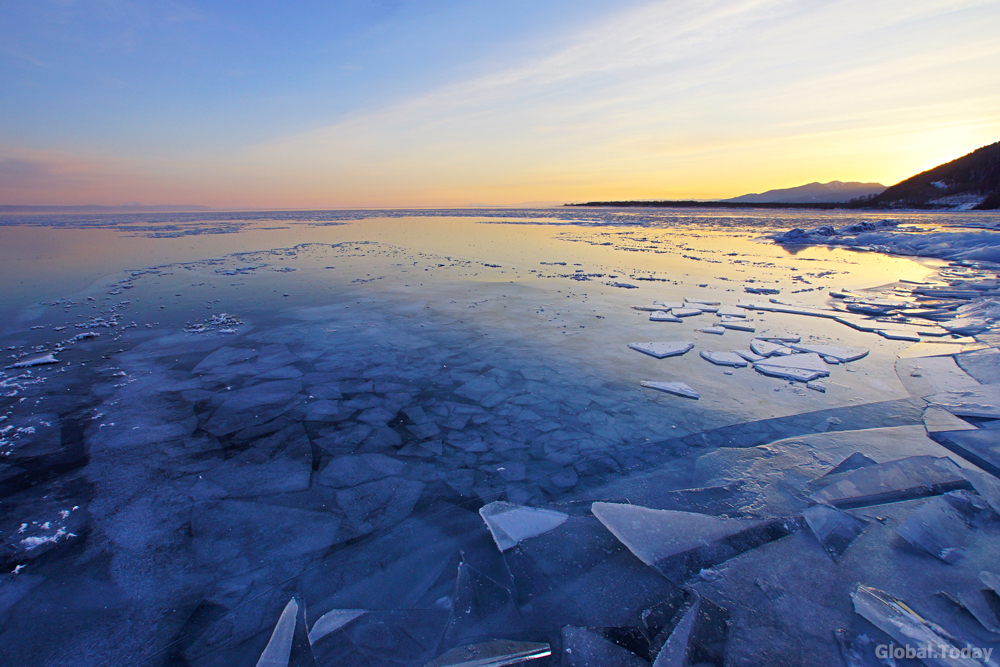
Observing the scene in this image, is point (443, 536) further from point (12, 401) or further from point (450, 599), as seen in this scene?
point (12, 401)

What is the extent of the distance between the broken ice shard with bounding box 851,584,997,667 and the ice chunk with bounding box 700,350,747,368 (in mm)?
2732

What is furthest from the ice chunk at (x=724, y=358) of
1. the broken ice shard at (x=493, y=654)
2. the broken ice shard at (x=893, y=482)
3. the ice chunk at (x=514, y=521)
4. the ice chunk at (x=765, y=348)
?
the broken ice shard at (x=493, y=654)

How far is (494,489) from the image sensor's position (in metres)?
2.46

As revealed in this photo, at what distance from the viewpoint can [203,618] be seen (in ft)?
5.50

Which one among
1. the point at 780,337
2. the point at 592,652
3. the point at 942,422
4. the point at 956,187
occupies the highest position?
the point at 956,187

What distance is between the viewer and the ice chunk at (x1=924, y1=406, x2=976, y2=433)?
2.95 metres

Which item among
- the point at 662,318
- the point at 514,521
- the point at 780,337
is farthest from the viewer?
the point at 662,318

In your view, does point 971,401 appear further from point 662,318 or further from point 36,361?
point 36,361

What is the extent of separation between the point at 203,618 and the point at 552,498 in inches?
65.8

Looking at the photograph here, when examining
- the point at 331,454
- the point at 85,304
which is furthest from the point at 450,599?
the point at 85,304

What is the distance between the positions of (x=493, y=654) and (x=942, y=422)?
12.0 ft

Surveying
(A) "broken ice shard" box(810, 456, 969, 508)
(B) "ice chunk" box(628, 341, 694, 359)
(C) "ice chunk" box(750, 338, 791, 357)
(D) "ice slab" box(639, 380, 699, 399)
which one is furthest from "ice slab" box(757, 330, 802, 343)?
(A) "broken ice shard" box(810, 456, 969, 508)

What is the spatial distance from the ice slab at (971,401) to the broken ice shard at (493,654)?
12.4ft

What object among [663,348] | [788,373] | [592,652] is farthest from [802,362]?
[592,652]
